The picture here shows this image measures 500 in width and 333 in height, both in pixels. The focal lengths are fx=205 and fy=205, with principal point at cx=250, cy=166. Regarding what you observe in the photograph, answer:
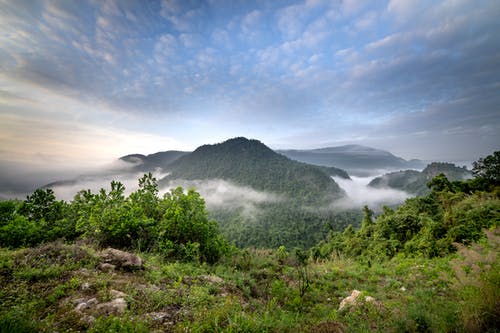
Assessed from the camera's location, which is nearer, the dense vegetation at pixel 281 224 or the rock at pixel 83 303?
the rock at pixel 83 303

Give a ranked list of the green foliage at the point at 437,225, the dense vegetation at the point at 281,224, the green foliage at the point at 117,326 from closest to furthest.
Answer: the green foliage at the point at 117,326
the green foliage at the point at 437,225
the dense vegetation at the point at 281,224

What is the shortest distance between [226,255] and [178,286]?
14.5 feet

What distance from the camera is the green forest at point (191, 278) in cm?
349

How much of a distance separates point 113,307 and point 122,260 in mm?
2276

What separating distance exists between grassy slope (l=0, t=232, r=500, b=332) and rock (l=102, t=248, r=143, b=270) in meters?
0.21

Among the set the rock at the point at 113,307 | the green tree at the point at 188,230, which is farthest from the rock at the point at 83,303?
the green tree at the point at 188,230

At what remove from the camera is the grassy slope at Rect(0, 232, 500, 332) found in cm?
334

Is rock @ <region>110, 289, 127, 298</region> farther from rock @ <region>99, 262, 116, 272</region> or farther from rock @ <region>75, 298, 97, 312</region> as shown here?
rock @ <region>99, 262, 116, 272</region>

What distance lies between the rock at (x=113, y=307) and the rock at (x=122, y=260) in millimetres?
1840

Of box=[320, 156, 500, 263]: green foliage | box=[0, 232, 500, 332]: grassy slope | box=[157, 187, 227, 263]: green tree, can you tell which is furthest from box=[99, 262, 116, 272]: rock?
box=[320, 156, 500, 263]: green foliage

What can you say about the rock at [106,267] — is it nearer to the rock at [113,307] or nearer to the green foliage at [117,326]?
the rock at [113,307]

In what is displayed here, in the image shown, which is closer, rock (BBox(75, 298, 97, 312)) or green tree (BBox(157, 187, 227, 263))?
rock (BBox(75, 298, 97, 312))

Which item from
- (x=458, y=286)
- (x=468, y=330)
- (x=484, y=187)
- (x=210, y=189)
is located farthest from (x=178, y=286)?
(x=210, y=189)

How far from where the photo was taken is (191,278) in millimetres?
5766
